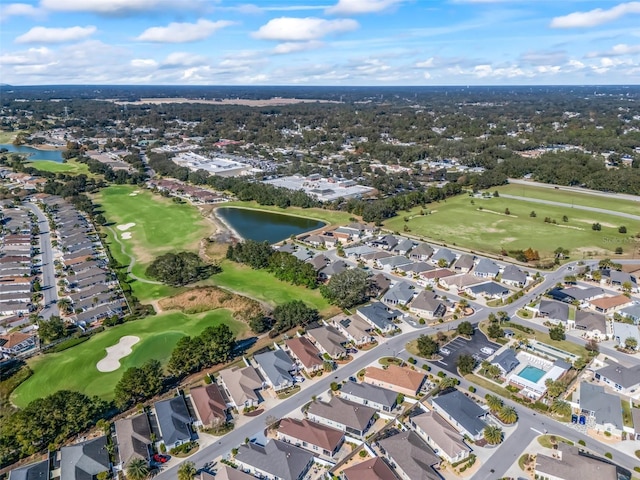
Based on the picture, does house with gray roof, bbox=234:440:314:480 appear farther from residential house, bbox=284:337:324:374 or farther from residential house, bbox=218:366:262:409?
residential house, bbox=284:337:324:374

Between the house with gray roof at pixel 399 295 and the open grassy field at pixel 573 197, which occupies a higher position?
the open grassy field at pixel 573 197

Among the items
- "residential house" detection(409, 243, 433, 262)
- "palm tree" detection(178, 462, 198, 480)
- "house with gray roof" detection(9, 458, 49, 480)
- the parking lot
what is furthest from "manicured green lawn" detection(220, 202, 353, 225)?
"house with gray roof" detection(9, 458, 49, 480)

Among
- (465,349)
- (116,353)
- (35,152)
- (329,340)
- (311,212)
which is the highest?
(35,152)

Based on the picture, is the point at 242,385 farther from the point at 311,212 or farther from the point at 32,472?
the point at 311,212

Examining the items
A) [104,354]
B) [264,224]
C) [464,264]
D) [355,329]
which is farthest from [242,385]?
[264,224]

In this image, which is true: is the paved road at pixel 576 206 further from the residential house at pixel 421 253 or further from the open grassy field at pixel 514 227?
the residential house at pixel 421 253

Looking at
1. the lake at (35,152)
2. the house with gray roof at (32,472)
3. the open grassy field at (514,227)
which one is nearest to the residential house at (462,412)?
the house with gray roof at (32,472)

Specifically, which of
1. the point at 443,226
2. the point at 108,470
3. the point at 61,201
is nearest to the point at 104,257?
the point at 61,201
